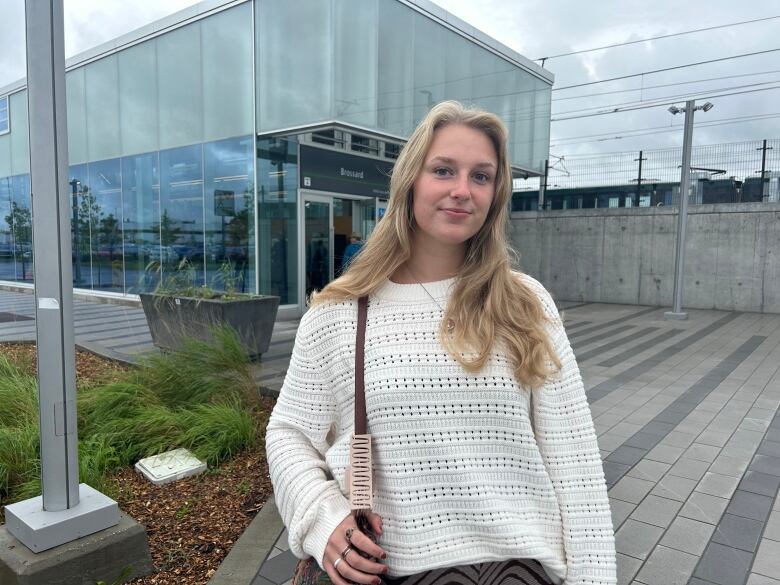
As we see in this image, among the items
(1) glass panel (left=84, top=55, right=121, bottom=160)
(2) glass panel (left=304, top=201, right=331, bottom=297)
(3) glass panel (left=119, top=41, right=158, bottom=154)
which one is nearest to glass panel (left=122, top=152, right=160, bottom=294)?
(3) glass panel (left=119, top=41, right=158, bottom=154)

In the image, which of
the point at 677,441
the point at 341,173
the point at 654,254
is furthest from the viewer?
the point at 654,254

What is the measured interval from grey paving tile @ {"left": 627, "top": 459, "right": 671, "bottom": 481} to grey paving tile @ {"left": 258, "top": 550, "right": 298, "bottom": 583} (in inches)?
97.6

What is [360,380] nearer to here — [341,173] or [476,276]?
[476,276]

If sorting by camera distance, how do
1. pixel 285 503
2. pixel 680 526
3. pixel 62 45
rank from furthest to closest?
pixel 680 526
pixel 62 45
pixel 285 503

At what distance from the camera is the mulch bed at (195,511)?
8.86 feet

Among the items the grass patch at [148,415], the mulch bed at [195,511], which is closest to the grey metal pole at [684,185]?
the grass patch at [148,415]

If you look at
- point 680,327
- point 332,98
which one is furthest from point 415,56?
point 680,327

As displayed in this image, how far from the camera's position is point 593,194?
1639 cm

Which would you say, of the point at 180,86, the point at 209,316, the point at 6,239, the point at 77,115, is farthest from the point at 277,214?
the point at 77,115

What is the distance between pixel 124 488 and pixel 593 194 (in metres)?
15.5

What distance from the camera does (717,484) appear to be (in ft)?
12.7

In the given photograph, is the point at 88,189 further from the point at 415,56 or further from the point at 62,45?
the point at 62,45

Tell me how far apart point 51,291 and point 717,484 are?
13.6 ft

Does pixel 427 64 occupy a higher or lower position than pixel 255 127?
higher
